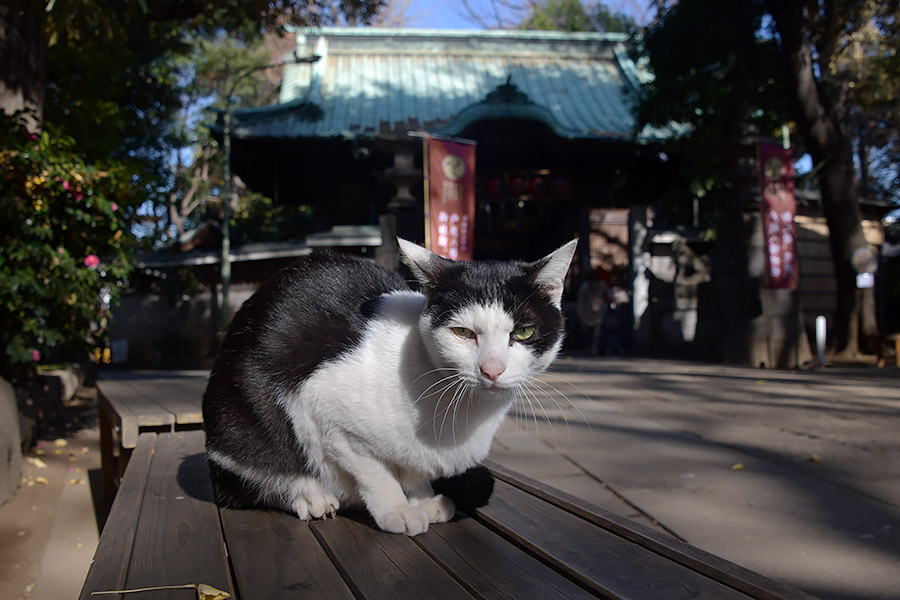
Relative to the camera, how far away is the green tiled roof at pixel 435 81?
11.6 meters

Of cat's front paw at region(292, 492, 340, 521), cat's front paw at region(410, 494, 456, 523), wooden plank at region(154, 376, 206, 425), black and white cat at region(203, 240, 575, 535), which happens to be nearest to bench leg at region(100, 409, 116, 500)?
wooden plank at region(154, 376, 206, 425)

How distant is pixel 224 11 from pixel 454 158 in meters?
3.54

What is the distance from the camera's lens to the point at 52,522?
3.52 m

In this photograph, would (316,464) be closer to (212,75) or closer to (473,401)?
(473,401)

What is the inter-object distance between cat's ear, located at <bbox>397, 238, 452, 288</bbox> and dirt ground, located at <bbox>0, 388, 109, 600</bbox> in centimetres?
240

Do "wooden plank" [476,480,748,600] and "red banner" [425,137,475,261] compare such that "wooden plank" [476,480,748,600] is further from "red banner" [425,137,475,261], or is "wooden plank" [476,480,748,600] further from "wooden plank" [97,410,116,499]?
"red banner" [425,137,475,261]

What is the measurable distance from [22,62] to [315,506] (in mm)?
4424

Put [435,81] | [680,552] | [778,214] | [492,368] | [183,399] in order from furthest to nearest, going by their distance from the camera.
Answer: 1. [435,81]
2. [778,214]
3. [183,399]
4. [492,368]
5. [680,552]

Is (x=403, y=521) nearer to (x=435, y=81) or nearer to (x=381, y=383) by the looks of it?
(x=381, y=383)

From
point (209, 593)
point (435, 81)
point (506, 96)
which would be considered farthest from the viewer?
point (435, 81)

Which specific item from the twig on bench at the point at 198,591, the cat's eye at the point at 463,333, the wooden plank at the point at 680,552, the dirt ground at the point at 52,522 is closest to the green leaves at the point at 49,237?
the dirt ground at the point at 52,522

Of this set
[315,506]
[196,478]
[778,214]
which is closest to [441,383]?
[315,506]

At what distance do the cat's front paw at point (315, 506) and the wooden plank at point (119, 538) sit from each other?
1.26 ft

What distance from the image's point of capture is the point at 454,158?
9203 millimetres
